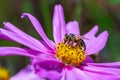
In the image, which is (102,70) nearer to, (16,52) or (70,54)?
(70,54)

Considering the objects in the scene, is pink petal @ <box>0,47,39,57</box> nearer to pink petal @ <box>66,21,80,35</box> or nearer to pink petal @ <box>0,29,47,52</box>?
pink petal @ <box>0,29,47,52</box>

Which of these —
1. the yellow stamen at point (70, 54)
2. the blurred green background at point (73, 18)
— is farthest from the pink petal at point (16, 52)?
the blurred green background at point (73, 18)

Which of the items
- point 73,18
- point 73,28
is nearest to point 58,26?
point 73,28

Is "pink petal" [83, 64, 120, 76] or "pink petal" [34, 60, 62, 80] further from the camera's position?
"pink petal" [83, 64, 120, 76]

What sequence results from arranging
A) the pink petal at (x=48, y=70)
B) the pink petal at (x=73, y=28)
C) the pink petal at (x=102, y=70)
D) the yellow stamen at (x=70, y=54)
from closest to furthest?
the pink petal at (x=48, y=70) → the pink petal at (x=102, y=70) → the yellow stamen at (x=70, y=54) → the pink petal at (x=73, y=28)

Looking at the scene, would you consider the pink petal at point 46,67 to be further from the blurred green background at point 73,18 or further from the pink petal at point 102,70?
the blurred green background at point 73,18

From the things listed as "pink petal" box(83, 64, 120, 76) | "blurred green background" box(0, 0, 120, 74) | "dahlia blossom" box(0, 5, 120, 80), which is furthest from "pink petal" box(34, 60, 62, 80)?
"blurred green background" box(0, 0, 120, 74)

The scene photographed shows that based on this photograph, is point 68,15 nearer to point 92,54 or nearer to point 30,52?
point 92,54

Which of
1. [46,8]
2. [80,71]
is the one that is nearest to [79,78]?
[80,71]
